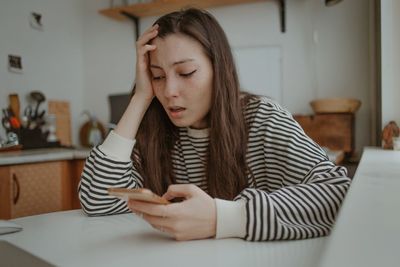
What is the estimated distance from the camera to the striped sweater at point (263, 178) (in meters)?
0.56

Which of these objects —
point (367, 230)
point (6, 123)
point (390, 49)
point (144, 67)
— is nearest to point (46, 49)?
point (6, 123)

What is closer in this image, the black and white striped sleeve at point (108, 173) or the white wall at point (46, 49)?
the black and white striped sleeve at point (108, 173)

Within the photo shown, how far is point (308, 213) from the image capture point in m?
0.61

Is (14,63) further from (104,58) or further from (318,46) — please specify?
(318,46)

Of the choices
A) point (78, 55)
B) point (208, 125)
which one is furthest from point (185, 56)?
point (78, 55)

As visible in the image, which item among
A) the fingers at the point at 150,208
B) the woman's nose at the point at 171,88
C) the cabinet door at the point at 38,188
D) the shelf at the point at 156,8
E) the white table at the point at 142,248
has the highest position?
the shelf at the point at 156,8

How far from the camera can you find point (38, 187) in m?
1.98

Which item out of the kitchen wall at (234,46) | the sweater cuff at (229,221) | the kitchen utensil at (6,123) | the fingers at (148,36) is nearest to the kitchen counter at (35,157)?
the kitchen utensil at (6,123)

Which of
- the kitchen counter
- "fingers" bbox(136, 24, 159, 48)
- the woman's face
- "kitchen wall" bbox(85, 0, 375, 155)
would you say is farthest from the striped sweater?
"kitchen wall" bbox(85, 0, 375, 155)

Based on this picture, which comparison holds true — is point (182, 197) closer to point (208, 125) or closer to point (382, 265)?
point (382, 265)

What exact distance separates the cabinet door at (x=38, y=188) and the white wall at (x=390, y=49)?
1765 mm

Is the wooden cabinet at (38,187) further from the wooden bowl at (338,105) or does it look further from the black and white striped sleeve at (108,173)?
the wooden bowl at (338,105)

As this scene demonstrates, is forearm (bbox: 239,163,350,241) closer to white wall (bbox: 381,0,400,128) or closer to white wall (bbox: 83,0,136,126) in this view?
white wall (bbox: 381,0,400,128)

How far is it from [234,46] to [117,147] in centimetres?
179
